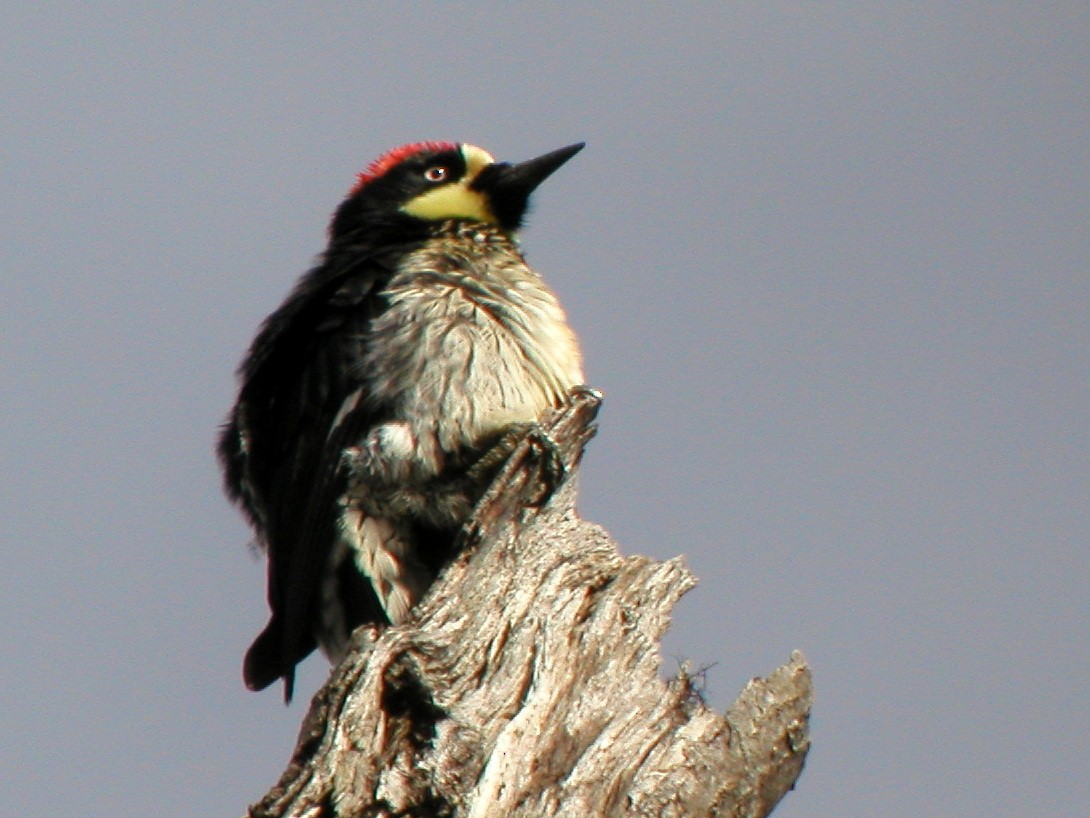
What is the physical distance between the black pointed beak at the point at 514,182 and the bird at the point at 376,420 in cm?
70

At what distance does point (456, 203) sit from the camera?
23.4 ft

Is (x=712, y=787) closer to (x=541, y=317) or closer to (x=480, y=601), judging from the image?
(x=480, y=601)

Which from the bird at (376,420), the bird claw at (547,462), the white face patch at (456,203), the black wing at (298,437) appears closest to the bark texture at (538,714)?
the bird claw at (547,462)

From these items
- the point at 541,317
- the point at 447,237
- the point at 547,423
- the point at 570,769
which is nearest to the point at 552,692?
the point at 570,769

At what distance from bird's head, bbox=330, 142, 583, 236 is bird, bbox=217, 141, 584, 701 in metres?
0.58

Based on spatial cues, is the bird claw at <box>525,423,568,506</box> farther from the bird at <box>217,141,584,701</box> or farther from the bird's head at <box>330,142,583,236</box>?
the bird's head at <box>330,142,583,236</box>

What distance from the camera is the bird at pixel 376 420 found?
220 inches

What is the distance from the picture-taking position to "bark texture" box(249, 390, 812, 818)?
12.6 feet

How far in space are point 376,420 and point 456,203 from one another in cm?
170

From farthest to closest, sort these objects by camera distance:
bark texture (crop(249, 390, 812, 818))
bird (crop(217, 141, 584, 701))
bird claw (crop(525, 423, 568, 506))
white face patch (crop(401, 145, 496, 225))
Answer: white face patch (crop(401, 145, 496, 225)) < bird (crop(217, 141, 584, 701)) < bird claw (crop(525, 423, 568, 506)) < bark texture (crop(249, 390, 812, 818))

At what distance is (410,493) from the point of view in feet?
18.4

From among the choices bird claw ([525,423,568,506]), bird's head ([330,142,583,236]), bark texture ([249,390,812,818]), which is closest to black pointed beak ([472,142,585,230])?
bird's head ([330,142,583,236])

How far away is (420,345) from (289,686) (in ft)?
4.16

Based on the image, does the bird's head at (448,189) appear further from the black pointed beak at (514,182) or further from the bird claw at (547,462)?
the bird claw at (547,462)
